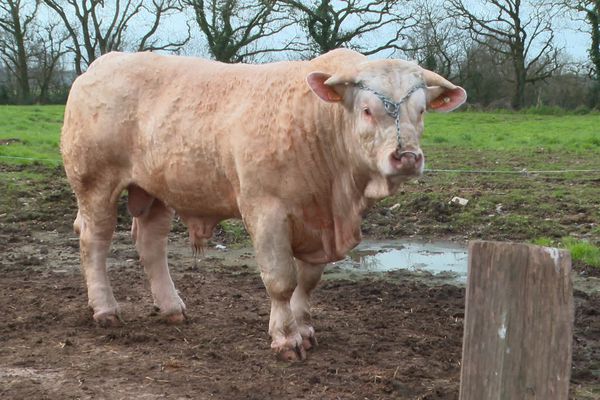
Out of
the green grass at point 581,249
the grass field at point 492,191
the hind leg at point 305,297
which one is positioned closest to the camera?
the hind leg at point 305,297

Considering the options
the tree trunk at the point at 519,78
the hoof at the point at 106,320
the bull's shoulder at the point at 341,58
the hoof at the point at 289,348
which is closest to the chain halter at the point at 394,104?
the bull's shoulder at the point at 341,58

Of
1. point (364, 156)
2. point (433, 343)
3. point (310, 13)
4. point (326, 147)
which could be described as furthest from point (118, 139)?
point (310, 13)

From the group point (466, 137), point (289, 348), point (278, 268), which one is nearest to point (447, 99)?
point (278, 268)

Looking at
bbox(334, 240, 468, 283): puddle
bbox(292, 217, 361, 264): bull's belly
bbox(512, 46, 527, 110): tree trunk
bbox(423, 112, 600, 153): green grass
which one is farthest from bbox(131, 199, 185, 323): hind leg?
bbox(512, 46, 527, 110): tree trunk

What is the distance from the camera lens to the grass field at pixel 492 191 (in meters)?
9.56

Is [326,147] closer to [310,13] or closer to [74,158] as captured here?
[74,158]

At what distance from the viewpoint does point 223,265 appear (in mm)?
8461

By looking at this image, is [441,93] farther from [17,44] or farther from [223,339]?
[17,44]

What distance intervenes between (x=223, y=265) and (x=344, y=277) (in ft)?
4.33

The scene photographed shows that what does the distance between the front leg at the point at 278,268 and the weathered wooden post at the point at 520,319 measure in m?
2.50

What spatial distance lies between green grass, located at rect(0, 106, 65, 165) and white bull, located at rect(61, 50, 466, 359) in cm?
886

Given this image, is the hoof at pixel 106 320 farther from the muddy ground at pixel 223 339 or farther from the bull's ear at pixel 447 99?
the bull's ear at pixel 447 99

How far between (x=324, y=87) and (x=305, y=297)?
166 centimetres

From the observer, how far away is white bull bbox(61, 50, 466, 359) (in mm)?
4730
